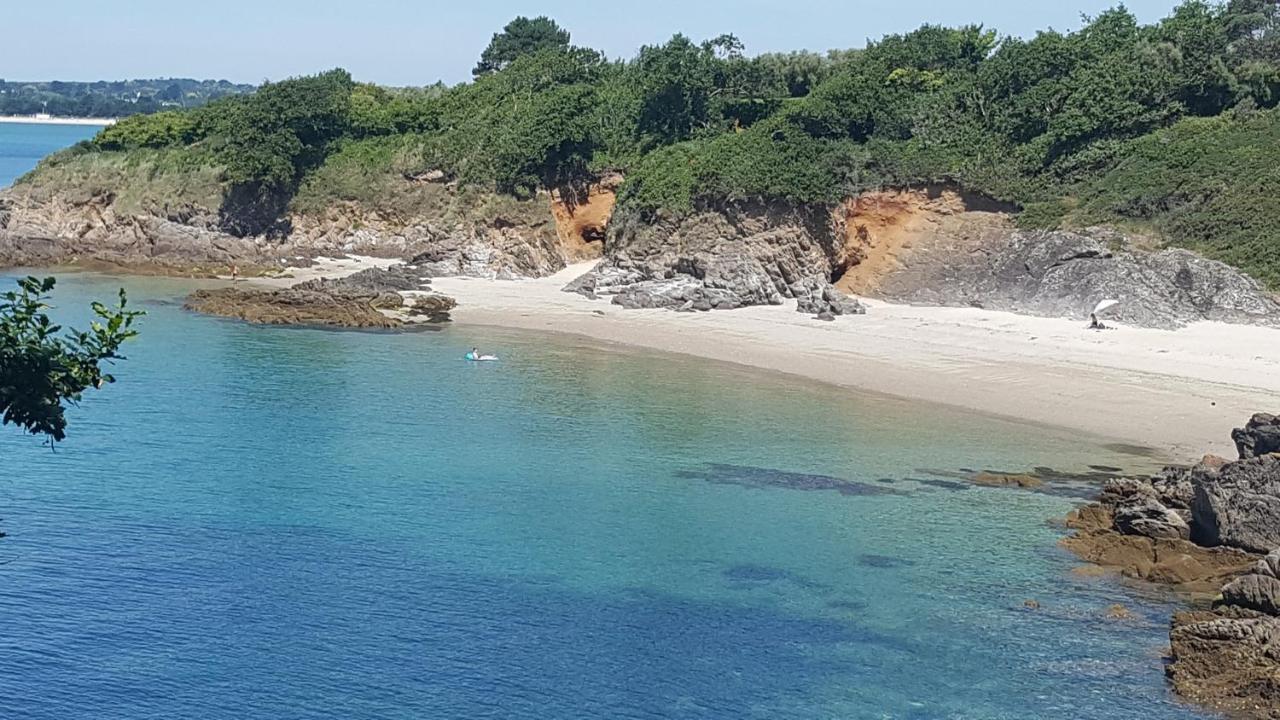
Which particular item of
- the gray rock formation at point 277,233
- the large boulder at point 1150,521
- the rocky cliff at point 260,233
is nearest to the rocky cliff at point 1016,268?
the rocky cliff at point 260,233

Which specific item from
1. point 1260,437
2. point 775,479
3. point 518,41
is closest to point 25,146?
point 518,41

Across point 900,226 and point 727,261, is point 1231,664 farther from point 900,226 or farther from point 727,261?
point 900,226

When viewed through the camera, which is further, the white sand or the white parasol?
the white parasol

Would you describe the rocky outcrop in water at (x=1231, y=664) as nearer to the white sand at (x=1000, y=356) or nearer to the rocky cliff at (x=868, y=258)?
the white sand at (x=1000, y=356)

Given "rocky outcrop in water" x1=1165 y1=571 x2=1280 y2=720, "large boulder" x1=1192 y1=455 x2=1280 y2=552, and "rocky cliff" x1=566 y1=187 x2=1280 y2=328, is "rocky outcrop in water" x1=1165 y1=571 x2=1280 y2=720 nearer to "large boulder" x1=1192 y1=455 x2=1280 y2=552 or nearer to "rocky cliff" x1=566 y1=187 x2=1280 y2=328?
"large boulder" x1=1192 y1=455 x2=1280 y2=552

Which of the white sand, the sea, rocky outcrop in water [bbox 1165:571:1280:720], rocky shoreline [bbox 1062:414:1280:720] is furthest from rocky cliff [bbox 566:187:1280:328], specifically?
rocky outcrop in water [bbox 1165:571:1280:720]
